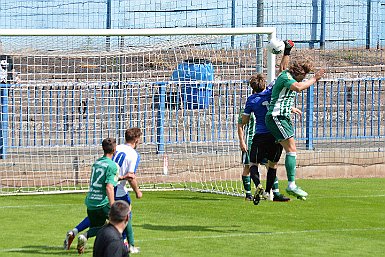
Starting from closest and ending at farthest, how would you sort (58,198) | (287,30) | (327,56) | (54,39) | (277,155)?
(277,155), (58,198), (54,39), (287,30), (327,56)

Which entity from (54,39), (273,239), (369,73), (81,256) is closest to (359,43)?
(369,73)

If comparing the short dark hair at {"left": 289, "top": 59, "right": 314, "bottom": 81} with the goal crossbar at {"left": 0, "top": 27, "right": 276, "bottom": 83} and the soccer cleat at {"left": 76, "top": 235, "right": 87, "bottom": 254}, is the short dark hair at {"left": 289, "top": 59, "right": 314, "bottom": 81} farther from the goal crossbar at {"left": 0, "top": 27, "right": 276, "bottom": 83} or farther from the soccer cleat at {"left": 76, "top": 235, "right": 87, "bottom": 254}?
the soccer cleat at {"left": 76, "top": 235, "right": 87, "bottom": 254}

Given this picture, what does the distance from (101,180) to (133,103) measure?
902 cm

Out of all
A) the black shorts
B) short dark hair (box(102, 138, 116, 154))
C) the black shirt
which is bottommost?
the black shirt

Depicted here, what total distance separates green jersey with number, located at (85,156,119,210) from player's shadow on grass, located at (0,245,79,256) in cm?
67

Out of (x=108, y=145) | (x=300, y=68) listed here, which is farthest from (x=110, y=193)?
(x=300, y=68)

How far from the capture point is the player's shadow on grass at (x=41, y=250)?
1185 cm

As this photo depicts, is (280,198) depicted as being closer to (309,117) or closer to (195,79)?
(195,79)

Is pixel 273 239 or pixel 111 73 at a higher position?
pixel 111 73

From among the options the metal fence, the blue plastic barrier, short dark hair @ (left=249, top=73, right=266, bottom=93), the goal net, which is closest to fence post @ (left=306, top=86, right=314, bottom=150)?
the metal fence

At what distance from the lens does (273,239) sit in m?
12.9

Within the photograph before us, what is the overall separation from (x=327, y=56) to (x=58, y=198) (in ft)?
30.5

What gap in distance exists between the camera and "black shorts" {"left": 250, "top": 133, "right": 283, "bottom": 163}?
15000 millimetres

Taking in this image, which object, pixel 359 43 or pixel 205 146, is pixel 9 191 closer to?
pixel 205 146
